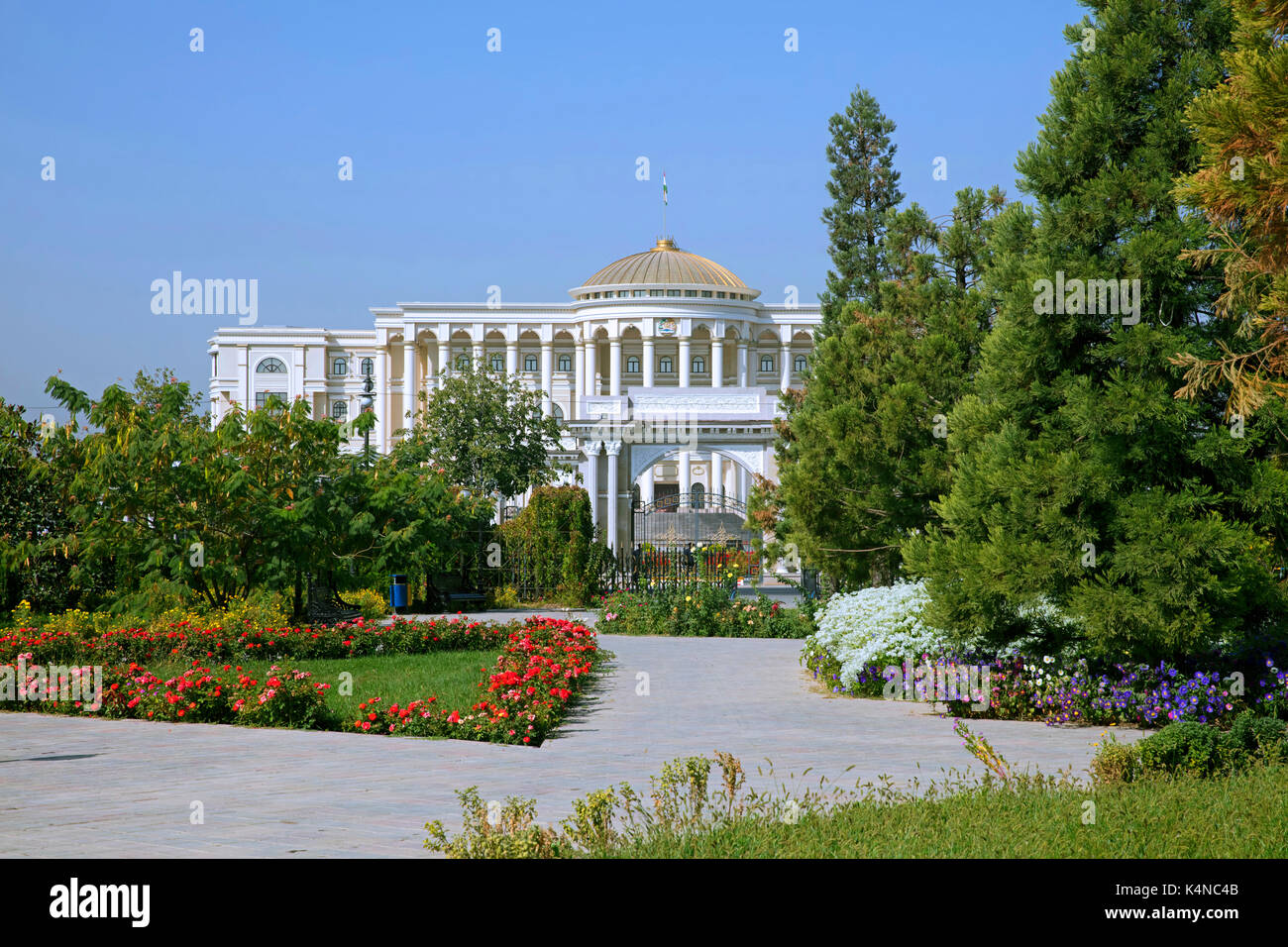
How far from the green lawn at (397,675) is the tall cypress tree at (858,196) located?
1144 centimetres

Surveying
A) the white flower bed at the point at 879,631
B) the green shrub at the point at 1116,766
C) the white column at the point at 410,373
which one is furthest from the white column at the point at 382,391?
the green shrub at the point at 1116,766

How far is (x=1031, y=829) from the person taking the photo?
5285mm

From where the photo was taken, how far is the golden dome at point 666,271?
70.4 metres

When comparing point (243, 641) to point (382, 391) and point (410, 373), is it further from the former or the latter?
point (382, 391)

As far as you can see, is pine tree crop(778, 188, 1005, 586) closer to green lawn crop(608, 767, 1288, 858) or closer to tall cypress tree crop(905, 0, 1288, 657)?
tall cypress tree crop(905, 0, 1288, 657)

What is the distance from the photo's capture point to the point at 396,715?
9.17 metres

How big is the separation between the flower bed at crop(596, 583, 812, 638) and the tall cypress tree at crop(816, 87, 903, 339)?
22.1ft

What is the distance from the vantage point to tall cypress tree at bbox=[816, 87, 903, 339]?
73.3ft

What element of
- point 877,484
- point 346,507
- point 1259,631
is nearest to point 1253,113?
point 1259,631

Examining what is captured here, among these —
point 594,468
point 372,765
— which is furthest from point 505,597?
point 372,765

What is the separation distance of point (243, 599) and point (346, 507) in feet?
6.29

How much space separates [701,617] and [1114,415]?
9.68 metres

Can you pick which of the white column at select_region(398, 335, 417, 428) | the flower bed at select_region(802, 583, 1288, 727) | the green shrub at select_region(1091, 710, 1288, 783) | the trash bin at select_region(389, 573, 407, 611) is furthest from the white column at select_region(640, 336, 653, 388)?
the green shrub at select_region(1091, 710, 1288, 783)
